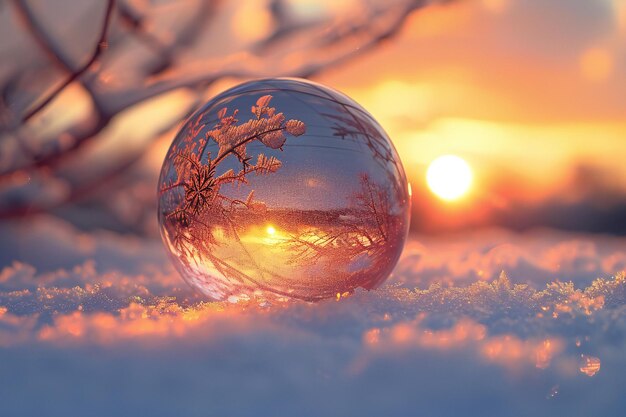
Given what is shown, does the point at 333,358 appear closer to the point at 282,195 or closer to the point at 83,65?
the point at 282,195

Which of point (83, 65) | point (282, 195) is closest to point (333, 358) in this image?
point (282, 195)

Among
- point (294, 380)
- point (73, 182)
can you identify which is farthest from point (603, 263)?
point (73, 182)

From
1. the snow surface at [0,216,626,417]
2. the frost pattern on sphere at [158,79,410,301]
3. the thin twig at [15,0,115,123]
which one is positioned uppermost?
the thin twig at [15,0,115,123]

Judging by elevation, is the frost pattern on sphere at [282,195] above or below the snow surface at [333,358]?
above

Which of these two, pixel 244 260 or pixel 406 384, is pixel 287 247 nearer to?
pixel 244 260

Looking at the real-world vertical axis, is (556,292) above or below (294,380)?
above
